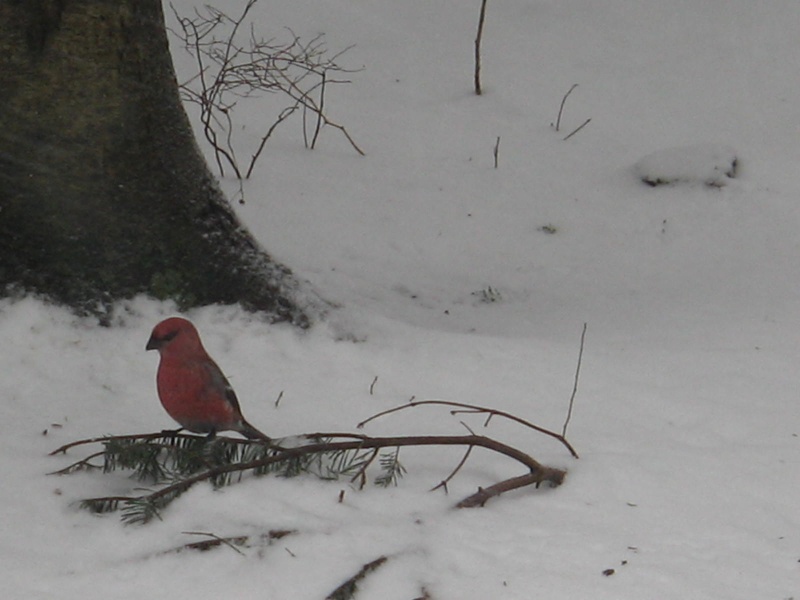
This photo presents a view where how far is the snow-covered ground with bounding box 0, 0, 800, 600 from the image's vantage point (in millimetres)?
→ 2436

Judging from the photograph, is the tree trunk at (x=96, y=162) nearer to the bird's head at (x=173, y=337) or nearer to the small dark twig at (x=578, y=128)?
the bird's head at (x=173, y=337)

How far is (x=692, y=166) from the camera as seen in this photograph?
6.38 metres

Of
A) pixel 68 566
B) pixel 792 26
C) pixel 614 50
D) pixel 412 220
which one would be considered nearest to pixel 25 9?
pixel 68 566

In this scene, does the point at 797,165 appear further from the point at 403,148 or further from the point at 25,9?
the point at 25,9

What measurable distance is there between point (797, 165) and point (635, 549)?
15.5 feet

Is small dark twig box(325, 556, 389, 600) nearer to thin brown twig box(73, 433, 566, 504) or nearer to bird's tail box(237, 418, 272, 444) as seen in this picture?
thin brown twig box(73, 433, 566, 504)

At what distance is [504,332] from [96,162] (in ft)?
6.64

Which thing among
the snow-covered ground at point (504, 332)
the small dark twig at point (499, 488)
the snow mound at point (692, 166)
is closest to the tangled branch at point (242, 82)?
the snow-covered ground at point (504, 332)

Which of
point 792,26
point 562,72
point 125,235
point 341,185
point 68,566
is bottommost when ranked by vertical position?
point 68,566

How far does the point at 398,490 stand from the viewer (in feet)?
9.11

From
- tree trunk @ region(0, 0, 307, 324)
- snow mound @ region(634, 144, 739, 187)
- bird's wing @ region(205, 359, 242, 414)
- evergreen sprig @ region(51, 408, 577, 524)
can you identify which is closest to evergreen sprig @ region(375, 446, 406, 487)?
evergreen sprig @ region(51, 408, 577, 524)

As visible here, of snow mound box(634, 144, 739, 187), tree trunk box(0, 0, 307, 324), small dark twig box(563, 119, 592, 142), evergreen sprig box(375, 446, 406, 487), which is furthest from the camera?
small dark twig box(563, 119, 592, 142)

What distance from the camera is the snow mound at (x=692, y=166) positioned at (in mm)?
6340

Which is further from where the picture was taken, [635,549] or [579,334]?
[579,334]
